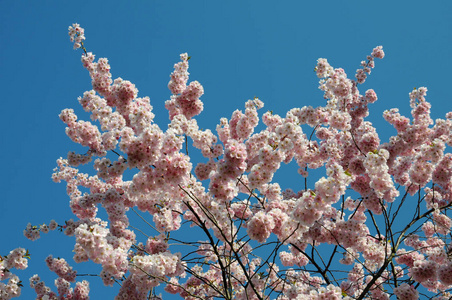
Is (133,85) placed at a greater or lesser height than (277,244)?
greater

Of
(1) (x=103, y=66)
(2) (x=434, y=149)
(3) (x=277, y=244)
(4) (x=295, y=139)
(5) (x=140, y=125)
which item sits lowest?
(3) (x=277, y=244)

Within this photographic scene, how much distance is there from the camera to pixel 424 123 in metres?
8.15

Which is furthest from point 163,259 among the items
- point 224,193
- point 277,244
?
point 277,244

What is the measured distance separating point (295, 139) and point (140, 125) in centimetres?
254

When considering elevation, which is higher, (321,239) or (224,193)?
(321,239)

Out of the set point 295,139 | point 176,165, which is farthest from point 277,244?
point 176,165

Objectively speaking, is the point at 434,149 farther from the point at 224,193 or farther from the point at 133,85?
the point at 133,85

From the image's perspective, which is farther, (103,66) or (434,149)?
(103,66)

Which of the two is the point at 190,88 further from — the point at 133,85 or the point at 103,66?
the point at 103,66

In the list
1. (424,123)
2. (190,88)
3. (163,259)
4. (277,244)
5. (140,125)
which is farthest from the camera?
(424,123)

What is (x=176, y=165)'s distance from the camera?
18.9 ft

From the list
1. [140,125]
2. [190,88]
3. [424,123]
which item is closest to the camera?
[140,125]

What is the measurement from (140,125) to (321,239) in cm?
451

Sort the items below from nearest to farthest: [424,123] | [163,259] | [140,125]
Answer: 1. [140,125]
2. [163,259]
3. [424,123]
